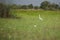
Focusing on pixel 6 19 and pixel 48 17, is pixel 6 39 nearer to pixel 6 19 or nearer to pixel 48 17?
pixel 6 19

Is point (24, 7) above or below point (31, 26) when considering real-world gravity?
above

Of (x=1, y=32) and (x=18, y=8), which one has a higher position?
(x=18, y=8)

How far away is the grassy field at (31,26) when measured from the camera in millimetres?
1739

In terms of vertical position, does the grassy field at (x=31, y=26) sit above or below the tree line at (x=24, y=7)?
below

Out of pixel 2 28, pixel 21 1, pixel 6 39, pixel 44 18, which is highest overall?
pixel 21 1

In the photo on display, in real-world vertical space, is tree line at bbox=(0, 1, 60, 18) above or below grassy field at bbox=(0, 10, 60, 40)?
above

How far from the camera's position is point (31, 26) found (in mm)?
1775

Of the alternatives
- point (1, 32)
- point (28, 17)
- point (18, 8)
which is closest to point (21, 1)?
point (18, 8)

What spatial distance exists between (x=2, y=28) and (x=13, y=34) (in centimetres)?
17

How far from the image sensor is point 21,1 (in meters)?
1.83

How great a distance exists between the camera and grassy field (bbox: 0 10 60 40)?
5.71 ft

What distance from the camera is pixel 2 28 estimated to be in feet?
5.99

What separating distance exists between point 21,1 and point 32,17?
0.25 meters

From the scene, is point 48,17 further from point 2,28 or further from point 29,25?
point 2,28
